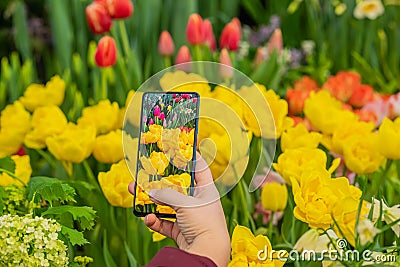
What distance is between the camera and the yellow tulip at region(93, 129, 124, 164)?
1.45m

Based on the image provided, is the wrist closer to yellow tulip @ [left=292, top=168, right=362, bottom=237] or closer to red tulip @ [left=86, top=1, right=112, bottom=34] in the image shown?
yellow tulip @ [left=292, top=168, right=362, bottom=237]

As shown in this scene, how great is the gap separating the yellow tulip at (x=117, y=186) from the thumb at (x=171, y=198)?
0.28m

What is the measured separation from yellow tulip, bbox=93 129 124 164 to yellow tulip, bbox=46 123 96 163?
0.6 inches

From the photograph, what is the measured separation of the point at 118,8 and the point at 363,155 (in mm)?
825

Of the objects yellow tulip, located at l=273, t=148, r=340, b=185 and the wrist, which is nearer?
the wrist

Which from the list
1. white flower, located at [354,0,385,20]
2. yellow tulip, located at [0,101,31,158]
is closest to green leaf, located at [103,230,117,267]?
yellow tulip, located at [0,101,31,158]

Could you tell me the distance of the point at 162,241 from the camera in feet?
4.47

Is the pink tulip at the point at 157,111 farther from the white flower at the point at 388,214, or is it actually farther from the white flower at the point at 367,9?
the white flower at the point at 367,9

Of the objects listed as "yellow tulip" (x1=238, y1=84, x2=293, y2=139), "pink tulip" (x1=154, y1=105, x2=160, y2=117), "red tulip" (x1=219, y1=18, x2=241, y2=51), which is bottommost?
"yellow tulip" (x1=238, y1=84, x2=293, y2=139)

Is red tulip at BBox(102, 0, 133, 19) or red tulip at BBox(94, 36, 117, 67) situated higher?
red tulip at BBox(102, 0, 133, 19)

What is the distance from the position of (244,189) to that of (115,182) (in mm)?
271

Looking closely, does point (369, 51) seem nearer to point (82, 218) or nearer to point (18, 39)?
point (18, 39)

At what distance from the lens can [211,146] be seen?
1.32 m

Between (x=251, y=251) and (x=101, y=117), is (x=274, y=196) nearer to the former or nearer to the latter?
(x=251, y=251)
